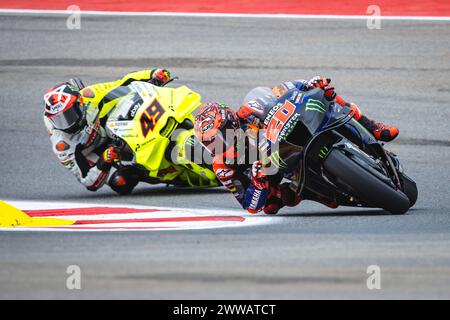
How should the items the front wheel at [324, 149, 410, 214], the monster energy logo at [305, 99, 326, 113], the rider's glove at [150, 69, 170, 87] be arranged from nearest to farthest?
the front wheel at [324, 149, 410, 214]
the monster energy logo at [305, 99, 326, 113]
the rider's glove at [150, 69, 170, 87]

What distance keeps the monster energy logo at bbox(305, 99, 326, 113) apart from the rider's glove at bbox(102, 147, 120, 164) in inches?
105

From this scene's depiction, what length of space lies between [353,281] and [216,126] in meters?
2.98

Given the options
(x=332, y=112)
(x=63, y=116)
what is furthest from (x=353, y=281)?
(x=63, y=116)

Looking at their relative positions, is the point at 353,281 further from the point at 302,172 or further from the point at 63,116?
the point at 63,116

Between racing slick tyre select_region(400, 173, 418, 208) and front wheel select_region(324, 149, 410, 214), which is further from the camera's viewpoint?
racing slick tyre select_region(400, 173, 418, 208)

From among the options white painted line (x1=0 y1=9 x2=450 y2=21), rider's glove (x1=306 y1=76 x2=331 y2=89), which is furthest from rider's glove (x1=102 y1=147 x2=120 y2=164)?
white painted line (x1=0 y1=9 x2=450 y2=21)

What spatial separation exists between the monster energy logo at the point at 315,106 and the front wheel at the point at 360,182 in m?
0.44

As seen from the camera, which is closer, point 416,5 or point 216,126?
point 216,126

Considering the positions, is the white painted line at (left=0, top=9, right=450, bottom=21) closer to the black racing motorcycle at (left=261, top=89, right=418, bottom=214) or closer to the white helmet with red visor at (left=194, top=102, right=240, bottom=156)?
the white helmet with red visor at (left=194, top=102, right=240, bottom=156)

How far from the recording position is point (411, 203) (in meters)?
10.2

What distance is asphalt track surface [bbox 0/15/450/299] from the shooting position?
7.55m

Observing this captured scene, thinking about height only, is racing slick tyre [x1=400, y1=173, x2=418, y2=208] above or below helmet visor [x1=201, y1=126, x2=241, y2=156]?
below

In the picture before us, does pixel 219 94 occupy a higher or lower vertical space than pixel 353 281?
lower

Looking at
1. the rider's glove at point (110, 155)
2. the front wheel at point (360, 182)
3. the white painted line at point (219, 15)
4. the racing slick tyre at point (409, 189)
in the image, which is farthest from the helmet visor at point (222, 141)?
the white painted line at point (219, 15)
